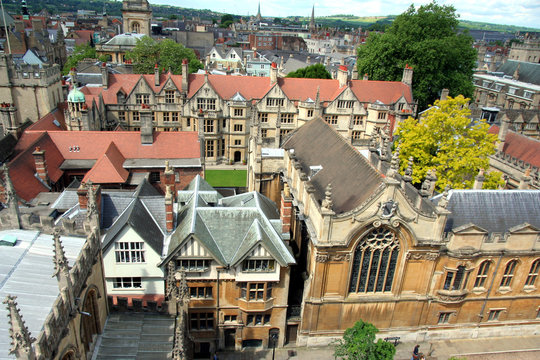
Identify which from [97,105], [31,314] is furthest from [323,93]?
[31,314]

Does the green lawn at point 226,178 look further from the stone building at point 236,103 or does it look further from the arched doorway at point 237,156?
the arched doorway at point 237,156

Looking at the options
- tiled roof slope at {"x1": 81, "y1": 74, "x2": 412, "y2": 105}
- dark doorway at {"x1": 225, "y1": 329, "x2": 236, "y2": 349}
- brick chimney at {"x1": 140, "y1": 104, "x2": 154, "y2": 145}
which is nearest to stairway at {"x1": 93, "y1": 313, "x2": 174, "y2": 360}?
dark doorway at {"x1": 225, "y1": 329, "x2": 236, "y2": 349}

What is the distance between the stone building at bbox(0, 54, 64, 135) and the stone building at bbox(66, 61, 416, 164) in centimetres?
989

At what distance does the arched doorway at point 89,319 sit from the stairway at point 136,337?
0.71m

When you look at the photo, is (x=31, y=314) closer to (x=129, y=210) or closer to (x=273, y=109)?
(x=129, y=210)

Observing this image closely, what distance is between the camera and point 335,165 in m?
30.5

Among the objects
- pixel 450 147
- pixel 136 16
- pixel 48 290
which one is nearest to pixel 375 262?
pixel 450 147

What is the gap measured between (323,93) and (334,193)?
118 ft

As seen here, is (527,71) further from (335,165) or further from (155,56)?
(335,165)

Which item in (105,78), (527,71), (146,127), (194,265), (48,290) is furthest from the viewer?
(527,71)

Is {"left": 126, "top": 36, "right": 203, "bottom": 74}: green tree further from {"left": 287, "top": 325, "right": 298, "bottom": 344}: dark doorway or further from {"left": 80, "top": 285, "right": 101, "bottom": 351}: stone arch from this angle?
{"left": 80, "top": 285, "right": 101, "bottom": 351}: stone arch

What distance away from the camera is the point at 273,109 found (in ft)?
194

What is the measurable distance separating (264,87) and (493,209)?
4063cm

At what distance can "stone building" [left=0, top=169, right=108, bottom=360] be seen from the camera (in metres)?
11.3
